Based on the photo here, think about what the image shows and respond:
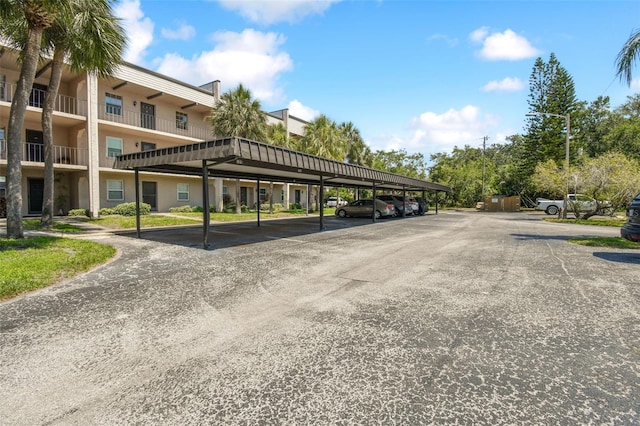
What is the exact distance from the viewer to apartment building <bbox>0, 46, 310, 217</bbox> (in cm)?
1717

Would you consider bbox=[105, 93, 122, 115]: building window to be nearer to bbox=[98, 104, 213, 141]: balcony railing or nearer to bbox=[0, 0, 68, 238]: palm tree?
bbox=[98, 104, 213, 141]: balcony railing

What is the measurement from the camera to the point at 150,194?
2281cm

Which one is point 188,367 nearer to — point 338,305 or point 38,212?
point 338,305

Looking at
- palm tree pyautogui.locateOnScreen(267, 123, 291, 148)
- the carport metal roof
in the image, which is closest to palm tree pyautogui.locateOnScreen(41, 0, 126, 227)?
the carport metal roof

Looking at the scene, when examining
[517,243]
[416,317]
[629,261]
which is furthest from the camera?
[517,243]

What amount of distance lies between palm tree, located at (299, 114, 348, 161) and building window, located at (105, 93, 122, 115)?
13.3 meters

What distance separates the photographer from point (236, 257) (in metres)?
8.19

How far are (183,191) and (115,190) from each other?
490 cm

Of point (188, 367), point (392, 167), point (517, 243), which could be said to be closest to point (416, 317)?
point (188, 367)

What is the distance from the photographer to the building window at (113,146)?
20156 mm

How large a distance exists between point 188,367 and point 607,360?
13.2 feet

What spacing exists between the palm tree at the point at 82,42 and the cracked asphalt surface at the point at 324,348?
8.13 m

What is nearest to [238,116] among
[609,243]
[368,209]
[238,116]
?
[238,116]

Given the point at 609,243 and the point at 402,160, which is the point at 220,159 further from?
the point at 402,160
